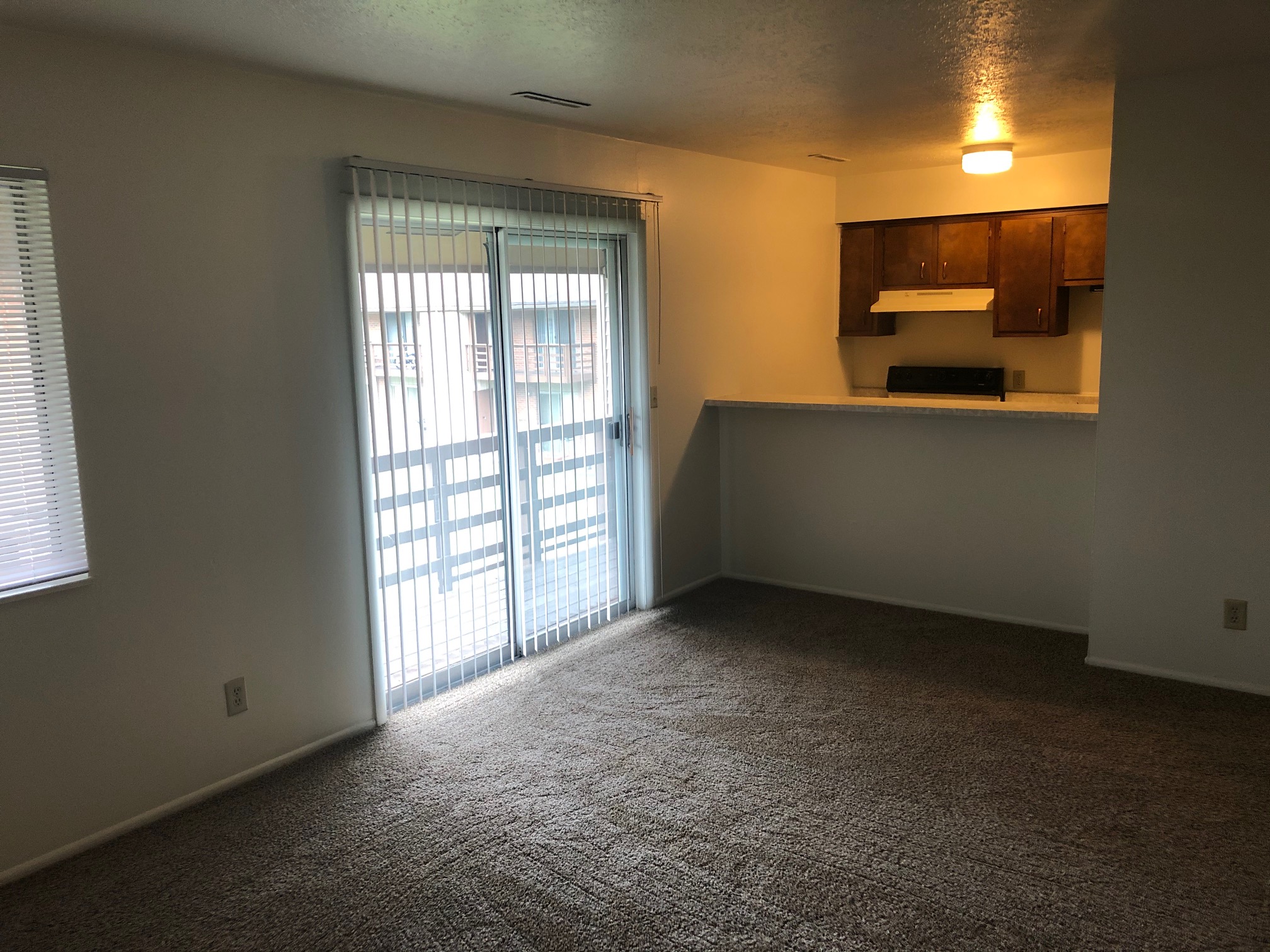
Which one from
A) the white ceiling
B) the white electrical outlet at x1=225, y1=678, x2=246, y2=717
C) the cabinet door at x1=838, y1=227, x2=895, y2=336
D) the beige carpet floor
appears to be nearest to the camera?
the beige carpet floor

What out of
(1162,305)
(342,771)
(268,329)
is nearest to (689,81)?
(268,329)

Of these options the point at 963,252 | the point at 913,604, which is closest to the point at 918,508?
the point at 913,604

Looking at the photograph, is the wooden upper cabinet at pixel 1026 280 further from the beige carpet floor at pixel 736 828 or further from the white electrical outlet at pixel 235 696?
the white electrical outlet at pixel 235 696

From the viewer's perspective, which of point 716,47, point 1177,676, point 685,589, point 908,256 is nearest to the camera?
point 716,47

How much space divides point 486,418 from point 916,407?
211cm

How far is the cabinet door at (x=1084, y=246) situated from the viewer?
17.5 feet

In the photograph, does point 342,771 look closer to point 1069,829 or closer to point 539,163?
point 1069,829

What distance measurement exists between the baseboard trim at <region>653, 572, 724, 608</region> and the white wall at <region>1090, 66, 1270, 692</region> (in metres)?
2.07

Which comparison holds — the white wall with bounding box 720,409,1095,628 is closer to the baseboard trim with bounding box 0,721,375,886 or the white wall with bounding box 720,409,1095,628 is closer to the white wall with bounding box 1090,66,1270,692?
the white wall with bounding box 1090,66,1270,692

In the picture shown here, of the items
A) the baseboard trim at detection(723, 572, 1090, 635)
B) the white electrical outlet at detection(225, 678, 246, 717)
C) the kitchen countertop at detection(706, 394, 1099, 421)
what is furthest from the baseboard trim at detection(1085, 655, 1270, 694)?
the white electrical outlet at detection(225, 678, 246, 717)

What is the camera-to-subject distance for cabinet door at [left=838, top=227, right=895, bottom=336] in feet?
20.2

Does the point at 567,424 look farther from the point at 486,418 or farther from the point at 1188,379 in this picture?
the point at 1188,379

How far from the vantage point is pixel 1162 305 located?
365 centimetres

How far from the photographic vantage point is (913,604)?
15.9 feet
